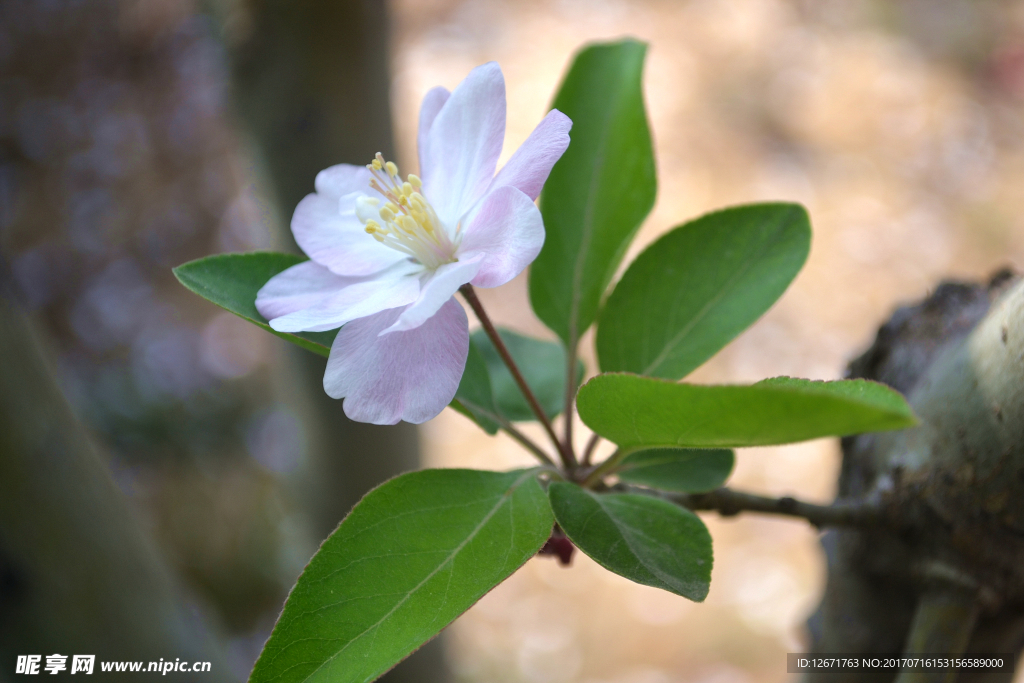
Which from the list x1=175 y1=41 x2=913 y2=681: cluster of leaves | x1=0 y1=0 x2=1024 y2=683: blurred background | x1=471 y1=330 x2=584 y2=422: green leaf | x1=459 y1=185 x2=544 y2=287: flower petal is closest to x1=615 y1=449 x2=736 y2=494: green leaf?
x1=175 y1=41 x2=913 y2=681: cluster of leaves

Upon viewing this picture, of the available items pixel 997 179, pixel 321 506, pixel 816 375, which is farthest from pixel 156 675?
pixel 997 179

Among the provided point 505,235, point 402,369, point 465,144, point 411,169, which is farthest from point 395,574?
point 411,169

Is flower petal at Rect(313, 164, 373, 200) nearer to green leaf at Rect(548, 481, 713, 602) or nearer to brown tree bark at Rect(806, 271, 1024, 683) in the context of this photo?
green leaf at Rect(548, 481, 713, 602)

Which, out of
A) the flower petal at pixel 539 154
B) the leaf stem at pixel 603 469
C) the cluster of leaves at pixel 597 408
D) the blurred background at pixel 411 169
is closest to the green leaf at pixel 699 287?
the cluster of leaves at pixel 597 408

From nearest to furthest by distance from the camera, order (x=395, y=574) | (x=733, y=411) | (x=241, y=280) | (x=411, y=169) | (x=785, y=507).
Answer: (x=733, y=411), (x=395, y=574), (x=241, y=280), (x=785, y=507), (x=411, y=169)

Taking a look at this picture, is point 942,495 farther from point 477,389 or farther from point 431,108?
point 431,108

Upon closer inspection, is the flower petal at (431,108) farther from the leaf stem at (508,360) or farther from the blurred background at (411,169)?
the blurred background at (411,169)
